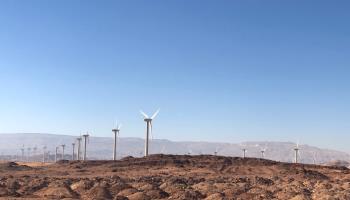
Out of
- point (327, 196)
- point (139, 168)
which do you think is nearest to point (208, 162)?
point (139, 168)

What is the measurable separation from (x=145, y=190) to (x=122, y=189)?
271 centimetres

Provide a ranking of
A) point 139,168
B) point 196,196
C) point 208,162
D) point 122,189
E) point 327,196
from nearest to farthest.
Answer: point 327,196 < point 196,196 < point 122,189 < point 139,168 < point 208,162

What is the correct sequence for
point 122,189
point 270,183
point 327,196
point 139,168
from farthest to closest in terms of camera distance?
point 139,168
point 270,183
point 122,189
point 327,196

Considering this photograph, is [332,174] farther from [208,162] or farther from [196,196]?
[196,196]

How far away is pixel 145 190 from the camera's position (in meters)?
52.3

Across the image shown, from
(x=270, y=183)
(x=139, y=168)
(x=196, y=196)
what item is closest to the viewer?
(x=196, y=196)

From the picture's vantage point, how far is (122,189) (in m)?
53.2

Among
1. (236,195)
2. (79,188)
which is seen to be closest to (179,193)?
(236,195)

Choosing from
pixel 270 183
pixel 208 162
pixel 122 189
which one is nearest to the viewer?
pixel 122 189

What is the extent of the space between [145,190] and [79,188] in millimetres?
8328

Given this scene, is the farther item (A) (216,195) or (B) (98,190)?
(B) (98,190)

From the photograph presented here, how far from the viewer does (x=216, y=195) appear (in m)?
48.0

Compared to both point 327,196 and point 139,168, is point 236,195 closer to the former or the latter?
point 327,196

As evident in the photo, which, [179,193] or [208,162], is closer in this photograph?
[179,193]
